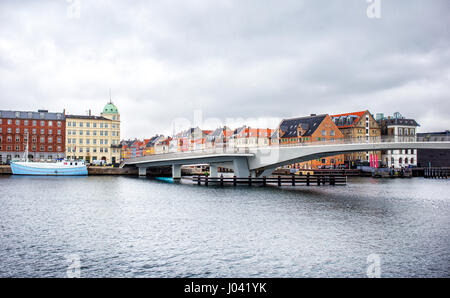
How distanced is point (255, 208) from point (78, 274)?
20.5 meters

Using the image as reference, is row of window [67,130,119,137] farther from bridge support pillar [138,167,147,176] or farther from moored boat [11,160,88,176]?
bridge support pillar [138,167,147,176]

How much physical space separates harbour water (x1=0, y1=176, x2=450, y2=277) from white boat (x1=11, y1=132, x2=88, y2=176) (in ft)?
192

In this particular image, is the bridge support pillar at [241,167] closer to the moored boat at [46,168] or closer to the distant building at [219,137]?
the moored boat at [46,168]

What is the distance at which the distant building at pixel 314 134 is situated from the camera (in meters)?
113

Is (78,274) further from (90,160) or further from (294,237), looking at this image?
(90,160)

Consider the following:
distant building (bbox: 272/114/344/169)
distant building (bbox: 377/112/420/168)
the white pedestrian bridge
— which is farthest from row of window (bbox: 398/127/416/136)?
the white pedestrian bridge

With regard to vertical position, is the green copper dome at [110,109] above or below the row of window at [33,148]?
above

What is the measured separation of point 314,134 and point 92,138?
72.1 metres

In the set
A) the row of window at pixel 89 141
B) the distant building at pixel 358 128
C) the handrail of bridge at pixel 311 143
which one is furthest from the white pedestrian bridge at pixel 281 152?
the distant building at pixel 358 128

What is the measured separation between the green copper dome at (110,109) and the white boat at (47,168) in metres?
56.3

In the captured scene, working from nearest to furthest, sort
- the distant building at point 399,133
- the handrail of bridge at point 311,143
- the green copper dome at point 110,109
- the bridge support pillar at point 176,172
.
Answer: the handrail of bridge at point 311,143, the bridge support pillar at point 176,172, the distant building at point 399,133, the green copper dome at point 110,109

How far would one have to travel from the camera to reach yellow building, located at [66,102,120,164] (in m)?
125

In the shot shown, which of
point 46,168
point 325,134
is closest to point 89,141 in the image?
point 46,168

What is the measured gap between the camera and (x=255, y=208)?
110ft
